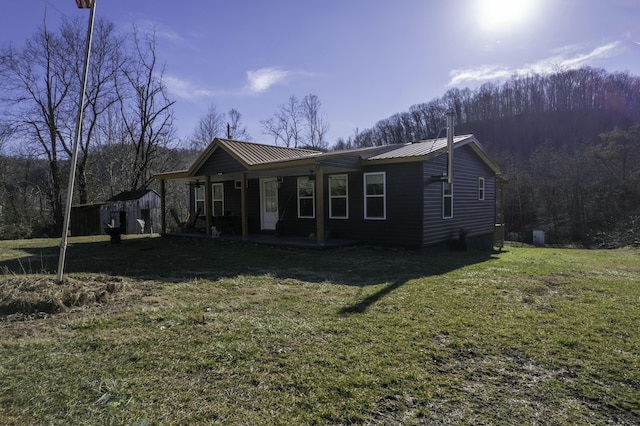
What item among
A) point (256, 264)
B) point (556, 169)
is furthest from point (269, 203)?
point (556, 169)

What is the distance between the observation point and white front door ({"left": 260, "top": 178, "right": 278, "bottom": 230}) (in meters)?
13.9

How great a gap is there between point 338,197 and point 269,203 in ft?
11.1

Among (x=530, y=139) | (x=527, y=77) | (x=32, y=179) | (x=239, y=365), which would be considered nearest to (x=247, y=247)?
(x=239, y=365)

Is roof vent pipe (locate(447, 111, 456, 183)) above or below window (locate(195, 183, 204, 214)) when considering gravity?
above

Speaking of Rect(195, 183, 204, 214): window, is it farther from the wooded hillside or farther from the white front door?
the wooded hillside

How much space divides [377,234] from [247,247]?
371 centimetres

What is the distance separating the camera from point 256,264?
8156 millimetres

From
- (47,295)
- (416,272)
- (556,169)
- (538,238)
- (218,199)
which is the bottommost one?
(538,238)

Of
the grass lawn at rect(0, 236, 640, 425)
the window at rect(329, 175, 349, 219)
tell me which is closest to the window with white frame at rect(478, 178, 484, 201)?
the window at rect(329, 175, 349, 219)

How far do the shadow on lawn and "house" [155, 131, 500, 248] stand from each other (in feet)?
3.07

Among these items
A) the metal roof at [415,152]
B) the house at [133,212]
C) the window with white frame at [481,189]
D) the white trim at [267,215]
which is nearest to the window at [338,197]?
the metal roof at [415,152]

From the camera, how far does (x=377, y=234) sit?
434 inches

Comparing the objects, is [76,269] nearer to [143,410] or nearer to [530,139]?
[143,410]

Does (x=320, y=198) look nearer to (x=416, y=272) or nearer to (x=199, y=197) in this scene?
(x=416, y=272)
